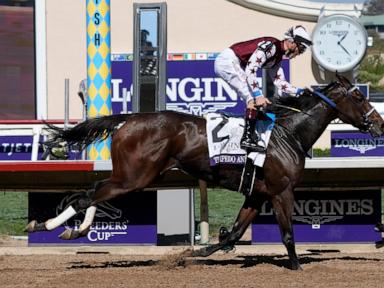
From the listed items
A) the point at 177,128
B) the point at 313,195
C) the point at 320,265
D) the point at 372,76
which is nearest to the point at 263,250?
the point at 313,195

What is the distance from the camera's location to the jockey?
811 centimetres

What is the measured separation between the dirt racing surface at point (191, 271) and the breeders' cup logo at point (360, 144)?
461 centimetres

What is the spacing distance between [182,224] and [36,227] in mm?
2620

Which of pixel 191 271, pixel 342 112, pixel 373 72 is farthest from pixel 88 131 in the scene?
pixel 373 72

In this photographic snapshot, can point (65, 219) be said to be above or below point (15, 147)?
below

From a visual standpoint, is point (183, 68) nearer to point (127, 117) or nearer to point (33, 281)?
point (127, 117)

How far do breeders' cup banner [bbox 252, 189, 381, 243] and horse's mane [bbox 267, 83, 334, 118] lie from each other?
75.8 inches

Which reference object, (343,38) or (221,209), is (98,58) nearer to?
(221,209)

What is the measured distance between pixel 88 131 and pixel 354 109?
7.90 feet

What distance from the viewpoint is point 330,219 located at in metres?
10.3

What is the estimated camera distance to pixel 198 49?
20953 millimetres

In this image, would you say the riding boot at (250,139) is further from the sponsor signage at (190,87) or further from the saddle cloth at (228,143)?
the sponsor signage at (190,87)

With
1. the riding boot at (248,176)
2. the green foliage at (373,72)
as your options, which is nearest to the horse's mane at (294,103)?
the riding boot at (248,176)

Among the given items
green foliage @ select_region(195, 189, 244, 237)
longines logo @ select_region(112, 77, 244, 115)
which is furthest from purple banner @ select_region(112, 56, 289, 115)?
green foliage @ select_region(195, 189, 244, 237)
